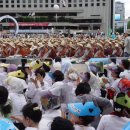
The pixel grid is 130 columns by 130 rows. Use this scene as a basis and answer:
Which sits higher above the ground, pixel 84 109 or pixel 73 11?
pixel 73 11

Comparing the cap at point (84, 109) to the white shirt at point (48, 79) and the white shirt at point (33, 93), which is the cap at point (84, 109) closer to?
the white shirt at point (33, 93)

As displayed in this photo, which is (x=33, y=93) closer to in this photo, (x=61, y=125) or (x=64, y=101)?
(x=64, y=101)

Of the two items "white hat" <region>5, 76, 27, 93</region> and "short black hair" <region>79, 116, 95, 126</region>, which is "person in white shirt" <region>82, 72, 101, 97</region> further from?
"short black hair" <region>79, 116, 95, 126</region>

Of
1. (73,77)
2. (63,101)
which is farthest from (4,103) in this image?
(73,77)

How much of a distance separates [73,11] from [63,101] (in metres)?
122

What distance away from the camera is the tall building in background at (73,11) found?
4946 inches

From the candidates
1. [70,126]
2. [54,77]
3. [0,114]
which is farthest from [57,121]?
[54,77]

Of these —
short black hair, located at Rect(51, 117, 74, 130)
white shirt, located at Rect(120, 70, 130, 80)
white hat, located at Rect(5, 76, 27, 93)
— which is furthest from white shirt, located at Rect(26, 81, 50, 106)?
short black hair, located at Rect(51, 117, 74, 130)

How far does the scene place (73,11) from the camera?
12862cm

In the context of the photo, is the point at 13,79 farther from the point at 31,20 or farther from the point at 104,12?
the point at 104,12

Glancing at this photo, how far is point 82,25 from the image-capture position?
412ft

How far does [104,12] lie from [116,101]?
409ft

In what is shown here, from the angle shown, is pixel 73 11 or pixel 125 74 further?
pixel 73 11

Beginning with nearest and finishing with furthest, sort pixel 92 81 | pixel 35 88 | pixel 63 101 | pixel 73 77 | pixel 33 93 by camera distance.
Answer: pixel 63 101 < pixel 33 93 < pixel 35 88 < pixel 73 77 < pixel 92 81
